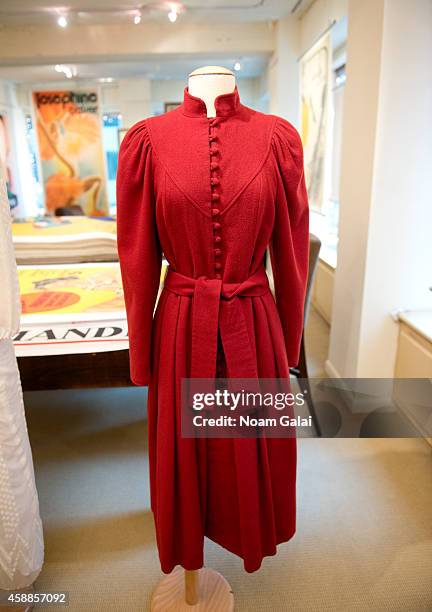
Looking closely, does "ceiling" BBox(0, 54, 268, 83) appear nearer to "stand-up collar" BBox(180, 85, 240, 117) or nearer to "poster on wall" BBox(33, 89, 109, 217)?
"poster on wall" BBox(33, 89, 109, 217)

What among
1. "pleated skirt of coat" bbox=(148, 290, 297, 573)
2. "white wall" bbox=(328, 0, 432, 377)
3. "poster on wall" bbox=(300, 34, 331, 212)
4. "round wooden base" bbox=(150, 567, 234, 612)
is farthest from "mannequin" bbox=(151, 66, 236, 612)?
"poster on wall" bbox=(300, 34, 331, 212)

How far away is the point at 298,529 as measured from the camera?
1.71 metres

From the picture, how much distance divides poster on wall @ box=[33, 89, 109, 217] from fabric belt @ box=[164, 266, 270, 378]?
6366 millimetres

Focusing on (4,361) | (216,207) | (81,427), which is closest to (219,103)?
(216,207)

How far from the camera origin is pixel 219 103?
1057 millimetres

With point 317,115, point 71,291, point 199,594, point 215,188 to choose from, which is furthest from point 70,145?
point 199,594

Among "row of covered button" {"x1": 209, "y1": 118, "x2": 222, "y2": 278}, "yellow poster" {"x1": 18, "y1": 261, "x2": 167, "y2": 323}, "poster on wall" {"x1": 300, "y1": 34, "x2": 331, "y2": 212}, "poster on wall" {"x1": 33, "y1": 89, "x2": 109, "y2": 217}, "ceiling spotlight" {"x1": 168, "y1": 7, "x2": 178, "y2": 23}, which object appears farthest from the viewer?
"poster on wall" {"x1": 33, "y1": 89, "x2": 109, "y2": 217}

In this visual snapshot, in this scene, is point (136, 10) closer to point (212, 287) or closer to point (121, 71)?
point (121, 71)

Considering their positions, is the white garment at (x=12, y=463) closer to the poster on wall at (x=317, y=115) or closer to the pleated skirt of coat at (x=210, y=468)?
the pleated skirt of coat at (x=210, y=468)

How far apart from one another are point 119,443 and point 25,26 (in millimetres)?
4369

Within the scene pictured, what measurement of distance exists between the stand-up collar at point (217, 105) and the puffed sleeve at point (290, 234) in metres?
0.11

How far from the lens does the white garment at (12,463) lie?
112 centimetres

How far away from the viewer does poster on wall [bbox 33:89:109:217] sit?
7008 mm

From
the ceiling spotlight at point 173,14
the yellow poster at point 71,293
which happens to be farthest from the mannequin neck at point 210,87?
the ceiling spotlight at point 173,14
